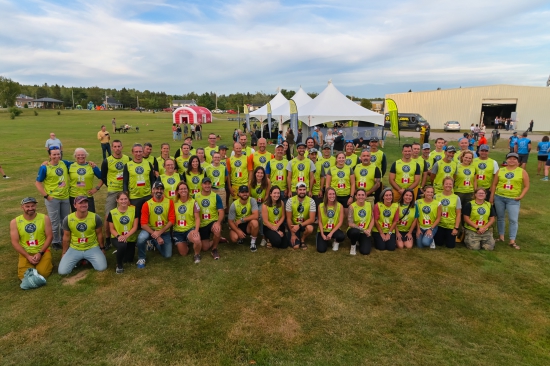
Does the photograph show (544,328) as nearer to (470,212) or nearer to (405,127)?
(470,212)

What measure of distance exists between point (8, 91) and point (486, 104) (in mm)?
79695

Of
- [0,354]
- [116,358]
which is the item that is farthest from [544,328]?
[0,354]

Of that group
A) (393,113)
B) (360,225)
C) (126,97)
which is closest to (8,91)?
(126,97)

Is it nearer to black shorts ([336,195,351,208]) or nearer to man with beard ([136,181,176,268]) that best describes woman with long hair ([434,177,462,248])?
black shorts ([336,195,351,208])

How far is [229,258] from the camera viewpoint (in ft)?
17.7

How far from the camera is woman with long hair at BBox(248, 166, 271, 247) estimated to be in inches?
235

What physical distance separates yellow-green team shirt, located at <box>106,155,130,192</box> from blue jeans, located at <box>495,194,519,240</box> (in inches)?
266

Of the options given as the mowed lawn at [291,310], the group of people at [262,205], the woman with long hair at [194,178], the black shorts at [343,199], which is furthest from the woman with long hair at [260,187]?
the black shorts at [343,199]

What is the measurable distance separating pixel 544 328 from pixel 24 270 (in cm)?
668

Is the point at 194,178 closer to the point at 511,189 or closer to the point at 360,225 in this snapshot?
the point at 360,225

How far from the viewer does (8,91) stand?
202 ft

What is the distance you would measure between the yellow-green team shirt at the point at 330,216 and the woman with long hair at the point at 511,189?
2.88 metres

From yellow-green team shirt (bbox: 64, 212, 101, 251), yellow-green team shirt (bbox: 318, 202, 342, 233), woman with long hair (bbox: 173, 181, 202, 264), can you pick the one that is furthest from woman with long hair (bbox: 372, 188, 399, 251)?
yellow-green team shirt (bbox: 64, 212, 101, 251)

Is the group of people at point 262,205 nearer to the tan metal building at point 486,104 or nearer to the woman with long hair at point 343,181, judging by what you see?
the woman with long hair at point 343,181
